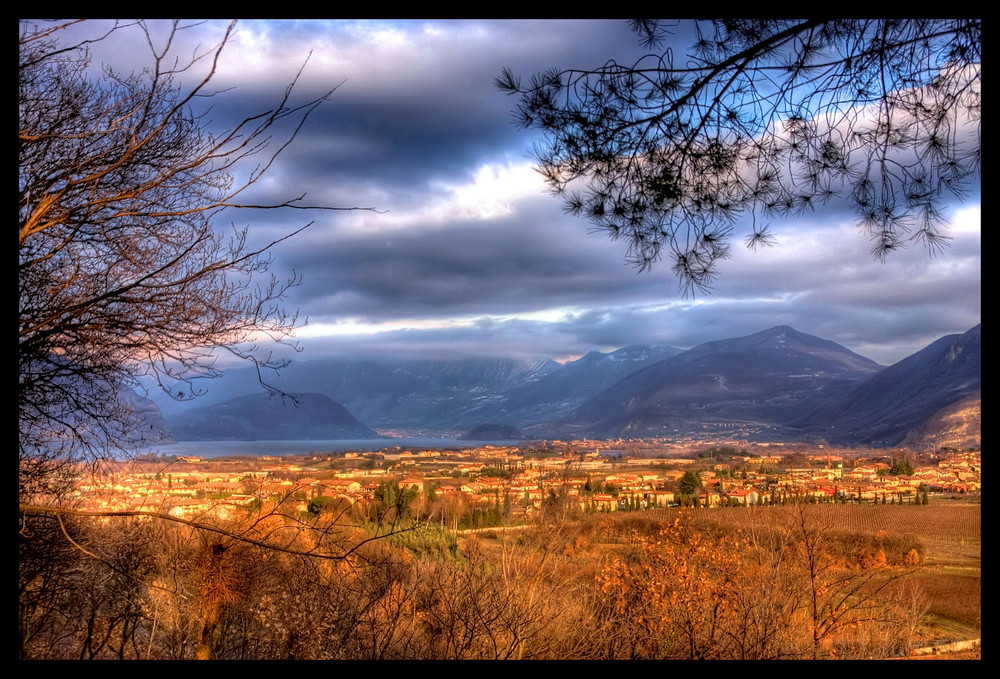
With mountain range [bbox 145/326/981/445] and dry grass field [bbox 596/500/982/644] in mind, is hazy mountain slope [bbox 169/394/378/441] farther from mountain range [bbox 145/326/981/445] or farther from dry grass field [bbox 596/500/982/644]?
dry grass field [bbox 596/500/982/644]

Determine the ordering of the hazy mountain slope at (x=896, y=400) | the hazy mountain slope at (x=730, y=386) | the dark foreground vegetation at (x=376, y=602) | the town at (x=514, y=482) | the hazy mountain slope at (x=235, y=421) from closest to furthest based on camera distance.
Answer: the dark foreground vegetation at (x=376, y=602)
the town at (x=514, y=482)
the hazy mountain slope at (x=235, y=421)
the hazy mountain slope at (x=896, y=400)
the hazy mountain slope at (x=730, y=386)

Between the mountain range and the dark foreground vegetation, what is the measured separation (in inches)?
48.1

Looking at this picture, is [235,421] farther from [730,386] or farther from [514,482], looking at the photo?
[730,386]

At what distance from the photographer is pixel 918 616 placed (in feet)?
25.4

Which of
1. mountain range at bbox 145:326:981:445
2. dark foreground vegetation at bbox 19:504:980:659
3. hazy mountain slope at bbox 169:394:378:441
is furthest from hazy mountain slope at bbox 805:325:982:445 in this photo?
hazy mountain slope at bbox 169:394:378:441

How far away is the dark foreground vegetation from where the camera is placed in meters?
4.73

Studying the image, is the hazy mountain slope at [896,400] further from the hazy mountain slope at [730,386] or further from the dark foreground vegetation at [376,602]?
the dark foreground vegetation at [376,602]

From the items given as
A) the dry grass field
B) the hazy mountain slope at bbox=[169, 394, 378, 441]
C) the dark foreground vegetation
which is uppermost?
the hazy mountain slope at bbox=[169, 394, 378, 441]

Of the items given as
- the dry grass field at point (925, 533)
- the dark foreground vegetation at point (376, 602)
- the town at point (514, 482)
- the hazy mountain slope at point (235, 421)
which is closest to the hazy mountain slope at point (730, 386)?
the town at point (514, 482)

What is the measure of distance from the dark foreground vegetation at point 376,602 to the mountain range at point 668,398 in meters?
1.22

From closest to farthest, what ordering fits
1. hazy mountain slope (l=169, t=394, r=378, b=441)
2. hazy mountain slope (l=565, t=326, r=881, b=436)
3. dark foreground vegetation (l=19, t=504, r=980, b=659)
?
dark foreground vegetation (l=19, t=504, r=980, b=659) → hazy mountain slope (l=169, t=394, r=378, b=441) → hazy mountain slope (l=565, t=326, r=881, b=436)

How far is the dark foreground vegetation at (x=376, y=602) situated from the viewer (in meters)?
4.73
